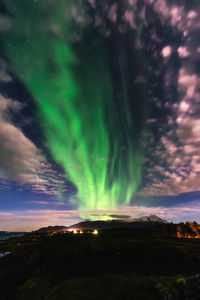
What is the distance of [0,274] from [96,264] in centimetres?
3150

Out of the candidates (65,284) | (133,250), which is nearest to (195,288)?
(65,284)

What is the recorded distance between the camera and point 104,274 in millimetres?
38375

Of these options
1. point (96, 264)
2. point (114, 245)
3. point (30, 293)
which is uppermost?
point (114, 245)

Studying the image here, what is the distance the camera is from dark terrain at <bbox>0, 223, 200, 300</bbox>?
95.7ft

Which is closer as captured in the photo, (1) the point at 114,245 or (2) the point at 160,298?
(2) the point at 160,298

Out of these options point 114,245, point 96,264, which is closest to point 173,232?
point 114,245

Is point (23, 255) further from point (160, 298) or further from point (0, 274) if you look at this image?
point (160, 298)

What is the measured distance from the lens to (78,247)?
197ft

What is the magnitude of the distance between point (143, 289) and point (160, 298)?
2.87m

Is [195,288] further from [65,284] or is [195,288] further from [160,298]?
[65,284]

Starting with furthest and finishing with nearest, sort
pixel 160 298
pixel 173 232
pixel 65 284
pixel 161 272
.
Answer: pixel 173 232 < pixel 161 272 < pixel 65 284 < pixel 160 298

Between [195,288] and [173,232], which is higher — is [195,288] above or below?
below

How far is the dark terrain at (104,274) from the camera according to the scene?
2916 cm

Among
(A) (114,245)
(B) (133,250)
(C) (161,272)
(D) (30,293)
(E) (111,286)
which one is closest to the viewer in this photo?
(E) (111,286)
